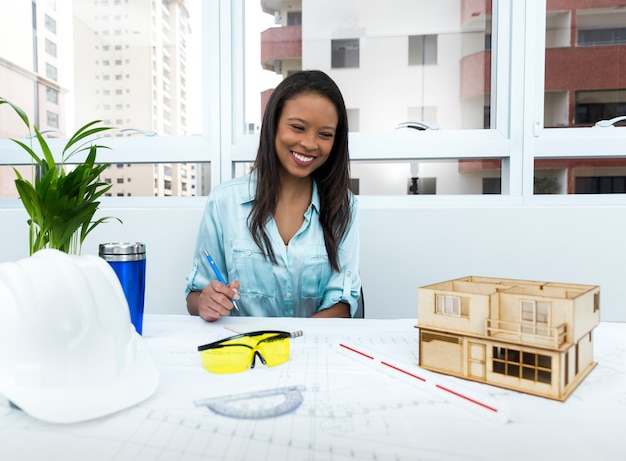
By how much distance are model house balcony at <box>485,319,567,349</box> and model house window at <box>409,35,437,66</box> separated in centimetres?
144

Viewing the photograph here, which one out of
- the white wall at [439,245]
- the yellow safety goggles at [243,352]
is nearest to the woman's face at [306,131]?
the white wall at [439,245]

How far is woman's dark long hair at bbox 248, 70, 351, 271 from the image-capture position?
1173mm

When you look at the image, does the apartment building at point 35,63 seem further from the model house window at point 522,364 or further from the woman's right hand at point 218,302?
the model house window at point 522,364

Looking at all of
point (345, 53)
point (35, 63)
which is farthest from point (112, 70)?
point (345, 53)

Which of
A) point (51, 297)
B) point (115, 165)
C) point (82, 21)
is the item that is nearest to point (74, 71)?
point (82, 21)

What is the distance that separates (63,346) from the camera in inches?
18.9

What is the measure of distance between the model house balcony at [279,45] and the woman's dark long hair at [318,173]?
0.63 meters

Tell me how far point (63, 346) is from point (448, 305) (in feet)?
1.44

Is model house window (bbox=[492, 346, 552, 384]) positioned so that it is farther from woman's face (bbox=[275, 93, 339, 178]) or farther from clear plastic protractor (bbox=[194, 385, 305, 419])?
woman's face (bbox=[275, 93, 339, 178])

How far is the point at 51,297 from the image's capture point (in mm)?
488

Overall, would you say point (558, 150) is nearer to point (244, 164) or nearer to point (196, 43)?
point (244, 164)

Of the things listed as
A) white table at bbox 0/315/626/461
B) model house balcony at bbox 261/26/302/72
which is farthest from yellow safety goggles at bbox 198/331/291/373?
model house balcony at bbox 261/26/302/72

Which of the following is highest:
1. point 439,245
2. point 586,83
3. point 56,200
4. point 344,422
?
point 586,83

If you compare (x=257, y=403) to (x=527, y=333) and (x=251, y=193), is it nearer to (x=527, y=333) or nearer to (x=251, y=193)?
(x=527, y=333)
